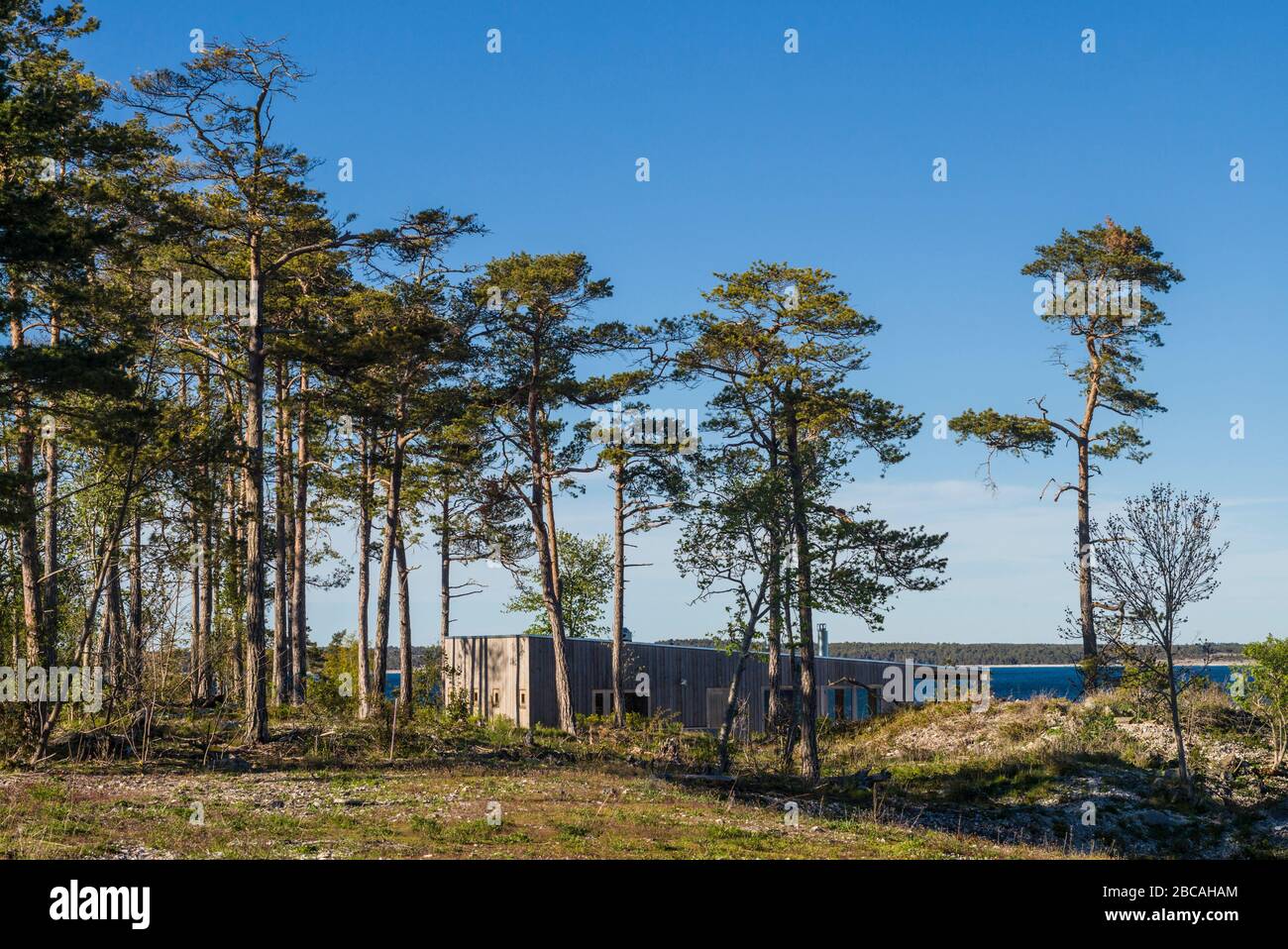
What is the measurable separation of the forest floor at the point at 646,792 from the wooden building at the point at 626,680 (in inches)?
157

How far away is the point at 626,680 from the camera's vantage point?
3981 centimetres

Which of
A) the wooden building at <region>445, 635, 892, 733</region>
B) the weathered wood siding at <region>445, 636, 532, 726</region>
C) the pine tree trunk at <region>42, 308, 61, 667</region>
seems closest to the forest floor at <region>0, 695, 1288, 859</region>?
the pine tree trunk at <region>42, 308, 61, 667</region>

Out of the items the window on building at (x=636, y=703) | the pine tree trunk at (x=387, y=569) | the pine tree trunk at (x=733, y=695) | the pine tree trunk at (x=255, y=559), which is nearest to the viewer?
the pine tree trunk at (x=255, y=559)

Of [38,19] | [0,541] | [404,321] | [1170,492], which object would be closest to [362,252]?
[404,321]

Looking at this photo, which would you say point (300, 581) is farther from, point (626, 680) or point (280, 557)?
point (626, 680)

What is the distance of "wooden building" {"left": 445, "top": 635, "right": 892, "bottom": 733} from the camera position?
121 ft

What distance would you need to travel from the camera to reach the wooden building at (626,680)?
36969 mm

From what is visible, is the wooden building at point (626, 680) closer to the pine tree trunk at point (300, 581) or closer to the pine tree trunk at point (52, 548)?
the pine tree trunk at point (300, 581)

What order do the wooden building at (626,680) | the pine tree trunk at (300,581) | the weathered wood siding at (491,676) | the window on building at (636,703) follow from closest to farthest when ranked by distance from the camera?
the pine tree trunk at (300,581)
the weathered wood siding at (491,676)
the wooden building at (626,680)
the window on building at (636,703)

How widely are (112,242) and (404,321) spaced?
8016 mm

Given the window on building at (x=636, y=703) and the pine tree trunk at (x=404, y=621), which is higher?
the pine tree trunk at (x=404, y=621)

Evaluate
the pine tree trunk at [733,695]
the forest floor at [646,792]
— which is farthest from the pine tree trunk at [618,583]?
the pine tree trunk at [733,695]

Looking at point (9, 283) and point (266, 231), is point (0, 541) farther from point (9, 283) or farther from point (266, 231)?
point (266, 231)

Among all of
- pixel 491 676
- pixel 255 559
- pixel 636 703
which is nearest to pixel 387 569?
pixel 491 676
